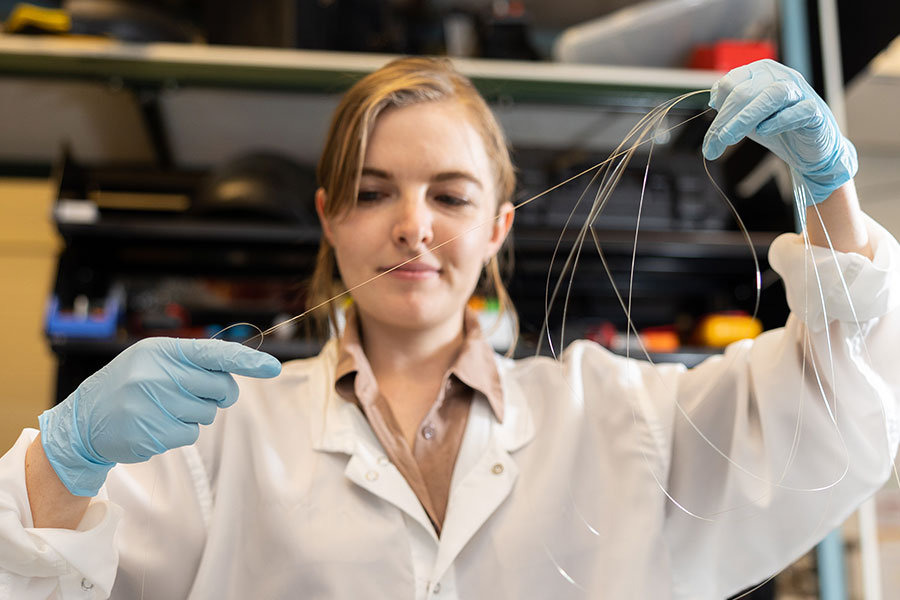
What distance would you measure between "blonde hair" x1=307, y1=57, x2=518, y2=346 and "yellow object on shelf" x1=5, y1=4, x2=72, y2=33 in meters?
0.89

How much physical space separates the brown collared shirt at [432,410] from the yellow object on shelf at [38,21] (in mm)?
1029

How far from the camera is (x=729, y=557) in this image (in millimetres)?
920

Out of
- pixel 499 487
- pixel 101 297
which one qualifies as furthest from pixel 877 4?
pixel 101 297

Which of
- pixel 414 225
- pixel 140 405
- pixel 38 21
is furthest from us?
pixel 38 21

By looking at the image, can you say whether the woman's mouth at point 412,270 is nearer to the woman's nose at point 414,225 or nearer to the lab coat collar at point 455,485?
the woman's nose at point 414,225

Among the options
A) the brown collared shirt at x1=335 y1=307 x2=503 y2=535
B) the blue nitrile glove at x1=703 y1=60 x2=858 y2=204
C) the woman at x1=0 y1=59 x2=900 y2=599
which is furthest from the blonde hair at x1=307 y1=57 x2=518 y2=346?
the blue nitrile glove at x1=703 y1=60 x2=858 y2=204

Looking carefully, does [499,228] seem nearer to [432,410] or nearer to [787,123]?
[432,410]

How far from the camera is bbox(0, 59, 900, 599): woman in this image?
2.38 ft

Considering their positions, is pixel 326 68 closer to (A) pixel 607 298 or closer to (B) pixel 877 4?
(A) pixel 607 298

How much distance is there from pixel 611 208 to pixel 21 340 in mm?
1302

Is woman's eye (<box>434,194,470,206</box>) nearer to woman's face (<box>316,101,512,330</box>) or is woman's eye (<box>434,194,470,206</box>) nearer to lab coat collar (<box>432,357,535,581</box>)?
woman's face (<box>316,101,512,330</box>)

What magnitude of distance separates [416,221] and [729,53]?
111 centimetres

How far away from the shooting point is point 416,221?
0.89 metres

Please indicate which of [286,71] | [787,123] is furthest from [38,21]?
[787,123]
